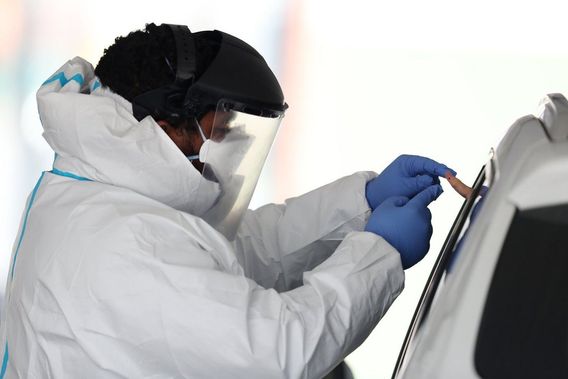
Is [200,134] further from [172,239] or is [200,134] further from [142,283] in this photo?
[142,283]

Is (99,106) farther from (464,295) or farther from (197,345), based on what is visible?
(464,295)

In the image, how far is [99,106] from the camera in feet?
5.49

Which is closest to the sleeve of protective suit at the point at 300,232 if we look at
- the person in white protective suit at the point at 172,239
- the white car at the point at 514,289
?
the person in white protective suit at the point at 172,239

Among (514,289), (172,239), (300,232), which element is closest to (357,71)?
(300,232)

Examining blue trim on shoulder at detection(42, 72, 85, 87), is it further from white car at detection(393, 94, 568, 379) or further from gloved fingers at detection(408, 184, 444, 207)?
white car at detection(393, 94, 568, 379)

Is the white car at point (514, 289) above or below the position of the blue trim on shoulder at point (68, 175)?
above

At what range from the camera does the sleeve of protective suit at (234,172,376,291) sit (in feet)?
6.45

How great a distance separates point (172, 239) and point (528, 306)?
758 millimetres

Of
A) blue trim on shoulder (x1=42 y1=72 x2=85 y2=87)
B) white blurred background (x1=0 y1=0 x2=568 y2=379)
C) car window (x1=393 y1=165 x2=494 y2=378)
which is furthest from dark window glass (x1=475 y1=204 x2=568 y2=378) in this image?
white blurred background (x1=0 y1=0 x2=568 y2=379)

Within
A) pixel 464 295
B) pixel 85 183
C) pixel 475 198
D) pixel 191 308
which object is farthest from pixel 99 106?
pixel 464 295

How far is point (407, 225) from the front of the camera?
1661mm

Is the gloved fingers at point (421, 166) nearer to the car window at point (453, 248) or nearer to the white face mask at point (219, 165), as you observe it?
the white face mask at point (219, 165)

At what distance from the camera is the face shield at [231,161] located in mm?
1748

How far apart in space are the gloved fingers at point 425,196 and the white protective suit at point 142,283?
111 millimetres
